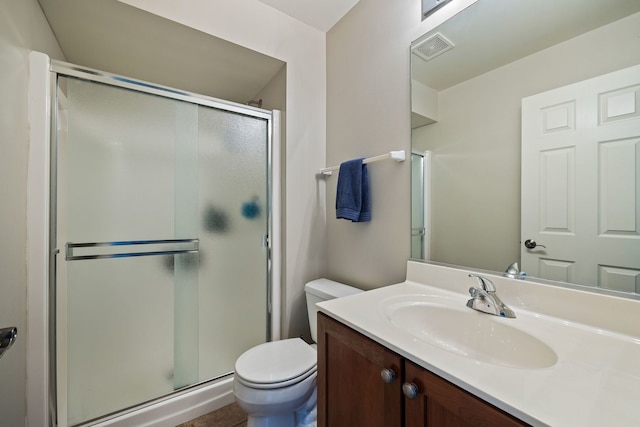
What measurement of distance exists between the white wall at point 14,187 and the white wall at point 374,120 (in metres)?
1.47

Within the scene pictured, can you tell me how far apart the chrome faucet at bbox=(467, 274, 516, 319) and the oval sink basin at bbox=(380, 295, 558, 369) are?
2cm

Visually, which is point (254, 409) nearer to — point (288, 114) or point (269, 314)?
point (269, 314)

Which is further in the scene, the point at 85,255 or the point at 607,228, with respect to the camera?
the point at 85,255

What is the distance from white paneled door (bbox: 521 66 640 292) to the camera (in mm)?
720

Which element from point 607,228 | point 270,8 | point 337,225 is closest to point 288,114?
point 270,8

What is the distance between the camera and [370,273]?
1482 mm

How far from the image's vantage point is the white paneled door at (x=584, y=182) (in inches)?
28.4

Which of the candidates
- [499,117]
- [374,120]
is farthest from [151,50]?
[499,117]

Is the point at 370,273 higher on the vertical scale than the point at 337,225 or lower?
lower

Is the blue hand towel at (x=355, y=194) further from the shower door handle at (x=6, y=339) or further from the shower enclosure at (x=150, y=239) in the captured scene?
the shower door handle at (x=6, y=339)

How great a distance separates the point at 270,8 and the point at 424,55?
103 centimetres

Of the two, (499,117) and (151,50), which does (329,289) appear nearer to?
A: (499,117)

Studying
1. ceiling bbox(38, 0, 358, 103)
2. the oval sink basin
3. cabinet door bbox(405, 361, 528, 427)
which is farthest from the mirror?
ceiling bbox(38, 0, 358, 103)

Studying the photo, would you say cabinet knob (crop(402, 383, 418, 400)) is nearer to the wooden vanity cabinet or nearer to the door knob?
the wooden vanity cabinet
